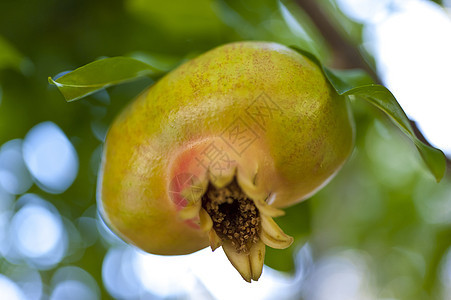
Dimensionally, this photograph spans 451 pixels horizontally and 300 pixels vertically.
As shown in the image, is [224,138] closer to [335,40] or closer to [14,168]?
[335,40]

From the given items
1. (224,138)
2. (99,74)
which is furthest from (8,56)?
(224,138)

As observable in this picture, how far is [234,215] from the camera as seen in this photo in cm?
43

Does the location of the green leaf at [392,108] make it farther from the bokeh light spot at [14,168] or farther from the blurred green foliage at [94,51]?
the bokeh light spot at [14,168]

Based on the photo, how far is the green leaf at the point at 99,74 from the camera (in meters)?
0.45

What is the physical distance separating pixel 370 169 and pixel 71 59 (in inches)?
35.9

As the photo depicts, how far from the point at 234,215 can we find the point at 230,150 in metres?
0.07

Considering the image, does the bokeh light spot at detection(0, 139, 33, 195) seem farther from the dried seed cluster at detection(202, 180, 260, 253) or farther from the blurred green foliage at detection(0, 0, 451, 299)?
the dried seed cluster at detection(202, 180, 260, 253)

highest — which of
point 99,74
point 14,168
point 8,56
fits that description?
point 99,74

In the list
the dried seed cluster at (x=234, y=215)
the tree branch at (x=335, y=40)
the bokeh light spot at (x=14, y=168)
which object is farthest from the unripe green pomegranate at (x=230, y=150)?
the bokeh light spot at (x=14, y=168)

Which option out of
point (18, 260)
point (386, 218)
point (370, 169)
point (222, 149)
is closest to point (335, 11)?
point (370, 169)

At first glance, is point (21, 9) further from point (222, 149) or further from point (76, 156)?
point (222, 149)

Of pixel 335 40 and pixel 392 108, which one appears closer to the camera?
pixel 392 108

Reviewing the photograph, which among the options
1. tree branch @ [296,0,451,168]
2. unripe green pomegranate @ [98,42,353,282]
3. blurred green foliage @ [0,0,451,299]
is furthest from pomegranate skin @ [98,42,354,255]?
tree branch @ [296,0,451,168]

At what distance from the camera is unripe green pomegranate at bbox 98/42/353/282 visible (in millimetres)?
395
